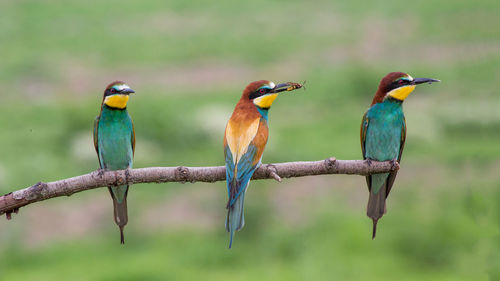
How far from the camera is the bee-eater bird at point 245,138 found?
2398mm

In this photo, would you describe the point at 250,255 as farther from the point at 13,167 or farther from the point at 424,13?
the point at 424,13

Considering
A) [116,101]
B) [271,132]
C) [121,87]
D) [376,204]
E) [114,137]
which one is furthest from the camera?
[271,132]

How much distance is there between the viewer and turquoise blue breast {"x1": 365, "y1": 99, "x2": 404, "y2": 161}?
299 cm

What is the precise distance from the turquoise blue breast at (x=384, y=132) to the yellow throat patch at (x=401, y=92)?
0.18 metres

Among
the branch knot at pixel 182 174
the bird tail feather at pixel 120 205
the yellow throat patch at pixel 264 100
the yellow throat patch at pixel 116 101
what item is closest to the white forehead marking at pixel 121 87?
the yellow throat patch at pixel 116 101

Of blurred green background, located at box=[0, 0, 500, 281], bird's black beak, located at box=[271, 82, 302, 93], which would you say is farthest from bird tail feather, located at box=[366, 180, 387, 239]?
blurred green background, located at box=[0, 0, 500, 281]

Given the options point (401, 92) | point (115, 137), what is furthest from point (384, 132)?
point (115, 137)

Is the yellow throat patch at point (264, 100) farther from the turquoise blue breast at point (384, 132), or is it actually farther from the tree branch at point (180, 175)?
the turquoise blue breast at point (384, 132)

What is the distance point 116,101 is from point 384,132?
1.16 metres

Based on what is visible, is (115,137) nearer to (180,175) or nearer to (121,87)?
(121,87)

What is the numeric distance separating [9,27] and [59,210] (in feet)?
28.4

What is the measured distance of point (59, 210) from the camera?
10.3 meters

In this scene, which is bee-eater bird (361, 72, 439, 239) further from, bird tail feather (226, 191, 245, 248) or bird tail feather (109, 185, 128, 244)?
bird tail feather (109, 185, 128, 244)

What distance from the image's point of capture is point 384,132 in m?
3.01
